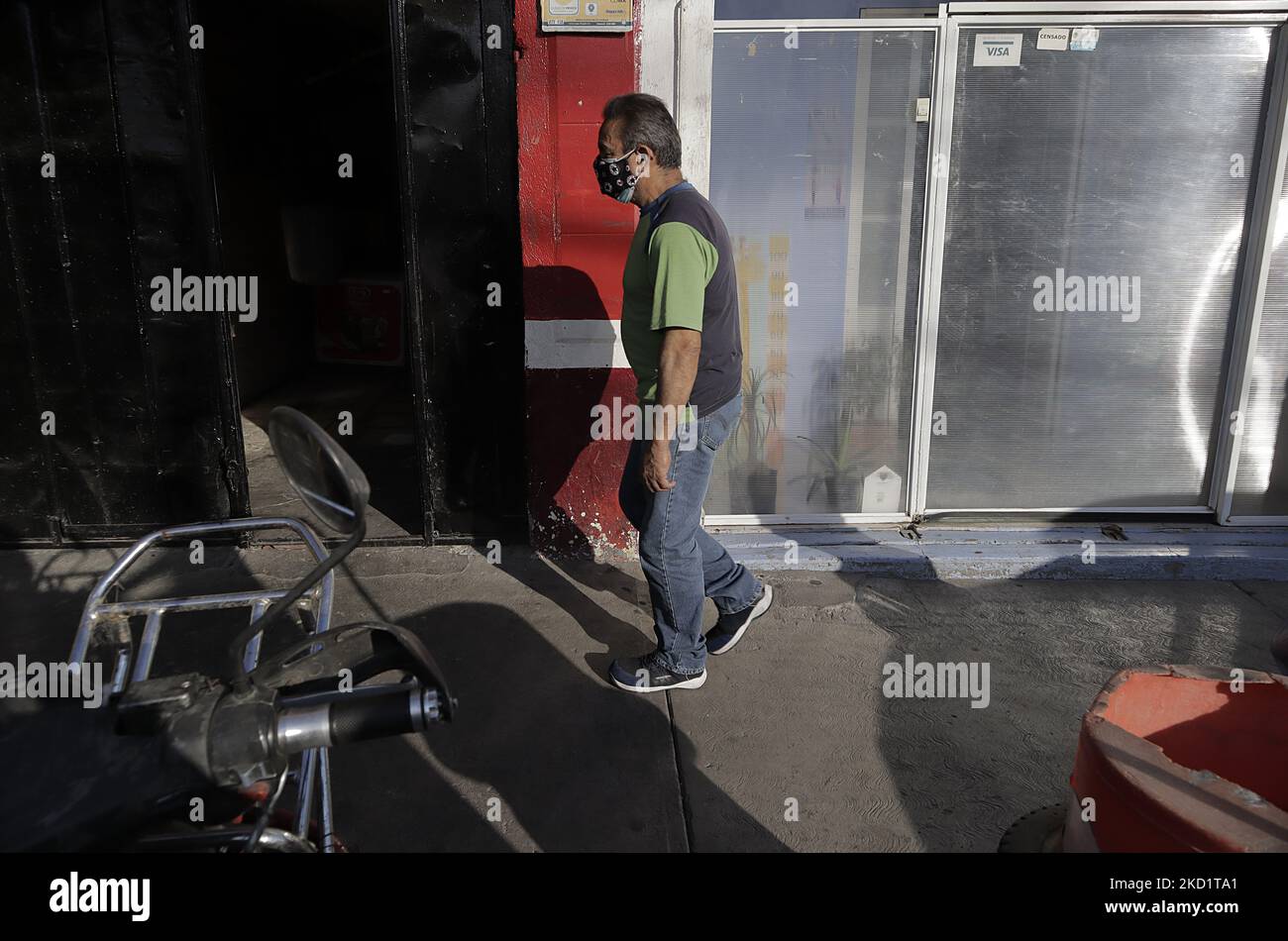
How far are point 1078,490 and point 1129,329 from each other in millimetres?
872

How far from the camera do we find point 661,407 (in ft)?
11.1

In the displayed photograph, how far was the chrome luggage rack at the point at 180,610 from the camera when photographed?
2129 mm

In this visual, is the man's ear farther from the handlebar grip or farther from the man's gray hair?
the handlebar grip

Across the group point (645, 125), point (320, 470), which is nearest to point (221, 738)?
point (320, 470)

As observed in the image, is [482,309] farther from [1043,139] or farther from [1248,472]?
[1248,472]

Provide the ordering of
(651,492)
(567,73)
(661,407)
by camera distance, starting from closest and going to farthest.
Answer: (661,407) → (651,492) → (567,73)

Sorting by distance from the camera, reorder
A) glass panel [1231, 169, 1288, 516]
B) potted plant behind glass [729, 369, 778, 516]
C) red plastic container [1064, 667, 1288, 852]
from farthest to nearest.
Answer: potted plant behind glass [729, 369, 778, 516] → glass panel [1231, 169, 1288, 516] → red plastic container [1064, 667, 1288, 852]

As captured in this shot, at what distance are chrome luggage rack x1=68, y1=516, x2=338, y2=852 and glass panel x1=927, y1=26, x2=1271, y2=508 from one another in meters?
3.67

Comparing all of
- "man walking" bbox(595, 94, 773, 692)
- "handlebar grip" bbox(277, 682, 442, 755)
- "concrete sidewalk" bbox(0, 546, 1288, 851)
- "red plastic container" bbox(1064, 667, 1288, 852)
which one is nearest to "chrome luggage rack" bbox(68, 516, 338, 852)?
"handlebar grip" bbox(277, 682, 442, 755)

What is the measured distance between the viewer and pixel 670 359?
3.32 meters

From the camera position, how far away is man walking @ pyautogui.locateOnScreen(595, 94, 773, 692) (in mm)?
3311

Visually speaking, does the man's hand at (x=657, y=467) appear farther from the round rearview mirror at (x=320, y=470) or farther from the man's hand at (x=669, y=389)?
the round rearview mirror at (x=320, y=470)

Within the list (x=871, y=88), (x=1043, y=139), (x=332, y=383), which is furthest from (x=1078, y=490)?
(x=332, y=383)

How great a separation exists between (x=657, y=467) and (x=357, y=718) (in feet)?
5.59
